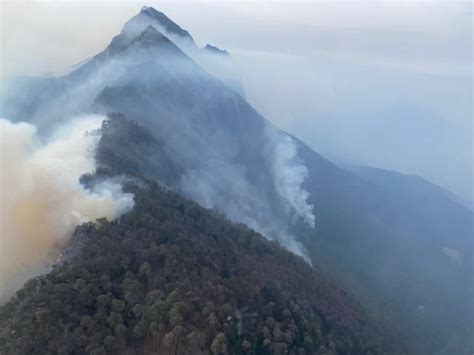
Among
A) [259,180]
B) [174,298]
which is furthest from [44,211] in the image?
[259,180]

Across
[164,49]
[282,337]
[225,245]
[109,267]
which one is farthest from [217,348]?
[164,49]

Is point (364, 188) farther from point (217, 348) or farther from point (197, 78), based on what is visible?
point (217, 348)

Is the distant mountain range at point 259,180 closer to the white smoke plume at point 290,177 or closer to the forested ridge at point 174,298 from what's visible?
the white smoke plume at point 290,177

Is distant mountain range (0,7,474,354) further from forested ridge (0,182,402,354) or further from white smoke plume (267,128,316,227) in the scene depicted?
forested ridge (0,182,402,354)

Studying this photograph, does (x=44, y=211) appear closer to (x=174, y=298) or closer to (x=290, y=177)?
(x=174, y=298)

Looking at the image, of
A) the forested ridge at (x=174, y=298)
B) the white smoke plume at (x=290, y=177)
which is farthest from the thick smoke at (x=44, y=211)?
the white smoke plume at (x=290, y=177)

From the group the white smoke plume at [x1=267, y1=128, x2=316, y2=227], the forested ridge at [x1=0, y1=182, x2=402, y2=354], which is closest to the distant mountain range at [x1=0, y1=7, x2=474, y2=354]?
the white smoke plume at [x1=267, y1=128, x2=316, y2=227]
